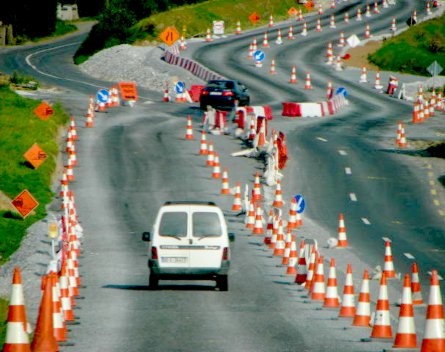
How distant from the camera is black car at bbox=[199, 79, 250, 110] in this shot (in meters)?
61.5

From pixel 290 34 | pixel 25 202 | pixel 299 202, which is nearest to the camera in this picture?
pixel 25 202

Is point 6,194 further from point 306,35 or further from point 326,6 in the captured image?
point 326,6

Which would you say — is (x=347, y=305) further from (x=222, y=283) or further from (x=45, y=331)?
(x=45, y=331)

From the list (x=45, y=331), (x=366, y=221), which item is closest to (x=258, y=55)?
(x=366, y=221)

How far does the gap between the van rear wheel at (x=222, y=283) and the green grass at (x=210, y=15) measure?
213 feet

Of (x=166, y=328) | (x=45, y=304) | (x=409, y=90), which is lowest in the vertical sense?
(x=409, y=90)

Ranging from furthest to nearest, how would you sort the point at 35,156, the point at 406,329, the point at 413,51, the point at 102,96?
1. the point at 413,51
2. the point at 102,96
3. the point at 35,156
4. the point at 406,329

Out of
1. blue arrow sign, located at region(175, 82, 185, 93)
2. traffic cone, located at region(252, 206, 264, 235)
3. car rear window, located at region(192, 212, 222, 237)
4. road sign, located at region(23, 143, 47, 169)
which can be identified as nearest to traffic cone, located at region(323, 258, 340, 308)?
car rear window, located at region(192, 212, 222, 237)

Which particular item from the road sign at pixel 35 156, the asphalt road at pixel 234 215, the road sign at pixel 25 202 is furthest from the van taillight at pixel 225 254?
the road sign at pixel 35 156

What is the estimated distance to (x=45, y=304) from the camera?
14.9 meters

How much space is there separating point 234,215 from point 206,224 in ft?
44.6

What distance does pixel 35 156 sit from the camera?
41.5 m

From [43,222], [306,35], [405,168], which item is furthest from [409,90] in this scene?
[43,222]

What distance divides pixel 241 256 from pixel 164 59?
50.7 m
